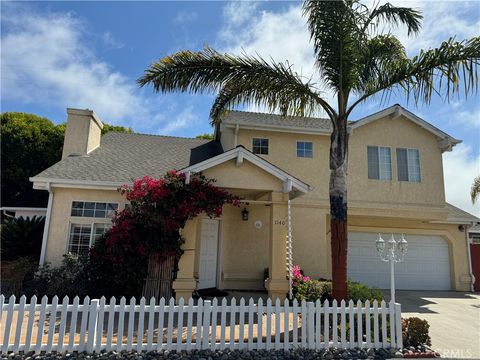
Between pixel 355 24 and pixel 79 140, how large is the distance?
34.9 ft

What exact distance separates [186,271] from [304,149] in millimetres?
7787

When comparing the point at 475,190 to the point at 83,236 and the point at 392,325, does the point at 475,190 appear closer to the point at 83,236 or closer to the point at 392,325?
the point at 392,325

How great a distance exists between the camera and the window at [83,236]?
1102 cm

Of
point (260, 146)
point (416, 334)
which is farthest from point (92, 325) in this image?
point (260, 146)

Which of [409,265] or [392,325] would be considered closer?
[392,325]

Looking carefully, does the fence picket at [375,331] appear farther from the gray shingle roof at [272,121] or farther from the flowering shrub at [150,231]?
the gray shingle roof at [272,121]

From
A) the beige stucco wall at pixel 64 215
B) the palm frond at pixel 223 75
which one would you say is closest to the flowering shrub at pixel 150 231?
the beige stucco wall at pixel 64 215

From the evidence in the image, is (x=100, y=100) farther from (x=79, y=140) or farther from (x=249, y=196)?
(x=249, y=196)

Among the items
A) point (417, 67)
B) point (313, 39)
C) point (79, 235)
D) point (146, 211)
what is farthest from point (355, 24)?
point (79, 235)

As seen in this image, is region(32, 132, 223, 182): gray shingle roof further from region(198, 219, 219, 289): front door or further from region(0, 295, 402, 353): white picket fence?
region(0, 295, 402, 353): white picket fence

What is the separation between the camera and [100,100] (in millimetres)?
13461

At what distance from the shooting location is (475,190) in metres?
19.1

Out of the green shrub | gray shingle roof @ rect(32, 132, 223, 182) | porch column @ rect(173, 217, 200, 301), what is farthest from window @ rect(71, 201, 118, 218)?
the green shrub

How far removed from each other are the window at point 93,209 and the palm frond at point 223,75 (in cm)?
480
